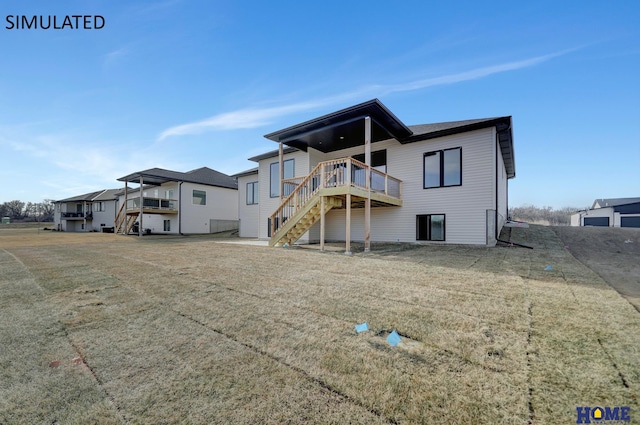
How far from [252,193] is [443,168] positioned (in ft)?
45.9

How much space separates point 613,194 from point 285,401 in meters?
60.9

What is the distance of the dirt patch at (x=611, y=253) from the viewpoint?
516cm

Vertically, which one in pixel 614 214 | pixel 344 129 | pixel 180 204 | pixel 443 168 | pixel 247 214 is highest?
pixel 344 129

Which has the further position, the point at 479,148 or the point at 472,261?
the point at 479,148

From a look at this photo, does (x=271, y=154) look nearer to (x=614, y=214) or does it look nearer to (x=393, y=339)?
(x=393, y=339)

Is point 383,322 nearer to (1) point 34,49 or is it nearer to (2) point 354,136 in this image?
(2) point 354,136

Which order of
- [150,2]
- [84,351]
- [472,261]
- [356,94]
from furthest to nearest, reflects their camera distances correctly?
[356,94] → [150,2] → [472,261] → [84,351]

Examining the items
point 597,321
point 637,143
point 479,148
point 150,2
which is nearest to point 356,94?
point 479,148

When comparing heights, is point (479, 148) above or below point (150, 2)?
below

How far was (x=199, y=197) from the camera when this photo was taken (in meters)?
24.8

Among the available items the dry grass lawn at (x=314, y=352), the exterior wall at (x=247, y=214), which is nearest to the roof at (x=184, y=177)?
the exterior wall at (x=247, y=214)

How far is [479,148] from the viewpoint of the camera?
10.9 metres

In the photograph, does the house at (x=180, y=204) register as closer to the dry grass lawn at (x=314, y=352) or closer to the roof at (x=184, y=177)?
the roof at (x=184, y=177)
